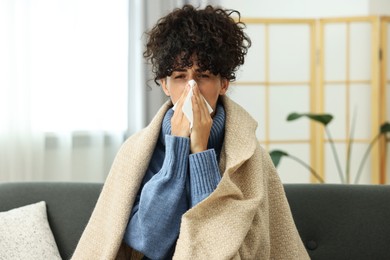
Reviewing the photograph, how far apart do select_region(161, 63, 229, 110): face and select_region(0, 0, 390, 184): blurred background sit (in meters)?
1.46

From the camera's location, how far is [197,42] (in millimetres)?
1704

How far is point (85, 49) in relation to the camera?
159 inches

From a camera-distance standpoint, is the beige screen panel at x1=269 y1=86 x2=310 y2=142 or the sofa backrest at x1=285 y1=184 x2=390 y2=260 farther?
the beige screen panel at x1=269 y1=86 x2=310 y2=142

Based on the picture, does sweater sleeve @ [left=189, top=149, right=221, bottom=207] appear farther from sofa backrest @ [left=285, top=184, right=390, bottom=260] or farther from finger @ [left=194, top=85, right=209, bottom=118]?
sofa backrest @ [left=285, top=184, right=390, bottom=260]

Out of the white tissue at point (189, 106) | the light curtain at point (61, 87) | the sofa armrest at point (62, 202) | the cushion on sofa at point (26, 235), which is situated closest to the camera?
the white tissue at point (189, 106)

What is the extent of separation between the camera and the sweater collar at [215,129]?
1769 mm

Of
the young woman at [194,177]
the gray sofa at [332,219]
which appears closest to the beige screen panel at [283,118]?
the gray sofa at [332,219]

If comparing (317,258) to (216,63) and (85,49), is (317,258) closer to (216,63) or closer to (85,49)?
(216,63)

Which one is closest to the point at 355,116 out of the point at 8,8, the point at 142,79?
the point at 142,79

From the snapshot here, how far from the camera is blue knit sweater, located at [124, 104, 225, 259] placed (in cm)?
164

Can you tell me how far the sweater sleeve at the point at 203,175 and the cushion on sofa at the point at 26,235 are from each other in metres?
0.62

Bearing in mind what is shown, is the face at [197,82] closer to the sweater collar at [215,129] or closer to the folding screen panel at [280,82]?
the sweater collar at [215,129]

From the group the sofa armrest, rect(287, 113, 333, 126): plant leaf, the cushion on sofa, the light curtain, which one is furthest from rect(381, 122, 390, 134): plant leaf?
the cushion on sofa

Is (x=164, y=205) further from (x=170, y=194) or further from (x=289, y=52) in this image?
(x=289, y=52)
